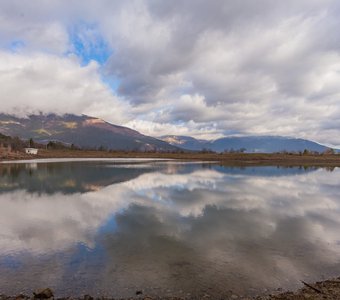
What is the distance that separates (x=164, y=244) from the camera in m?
23.2

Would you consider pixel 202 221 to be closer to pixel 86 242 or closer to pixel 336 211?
pixel 86 242

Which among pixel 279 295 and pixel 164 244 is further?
pixel 164 244

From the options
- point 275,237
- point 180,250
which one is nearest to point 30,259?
point 180,250

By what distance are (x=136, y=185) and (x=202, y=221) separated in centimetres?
2822

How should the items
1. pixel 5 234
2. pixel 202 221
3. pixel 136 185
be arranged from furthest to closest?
pixel 136 185, pixel 202 221, pixel 5 234

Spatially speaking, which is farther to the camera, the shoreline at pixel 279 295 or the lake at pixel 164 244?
the lake at pixel 164 244

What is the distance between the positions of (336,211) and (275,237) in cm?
1597

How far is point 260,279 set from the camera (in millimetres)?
16938

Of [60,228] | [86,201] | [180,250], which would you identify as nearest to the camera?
[180,250]

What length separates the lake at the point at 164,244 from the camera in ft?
53.5

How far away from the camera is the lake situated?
1630 cm

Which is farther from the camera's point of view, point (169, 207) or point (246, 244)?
point (169, 207)

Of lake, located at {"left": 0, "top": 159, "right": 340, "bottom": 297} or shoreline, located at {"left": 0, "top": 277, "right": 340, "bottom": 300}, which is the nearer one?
shoreline, located at {"left": 0, "top": 277, "right": 340, "bottom": 300}

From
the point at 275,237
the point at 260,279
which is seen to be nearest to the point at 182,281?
the point at 260,279
